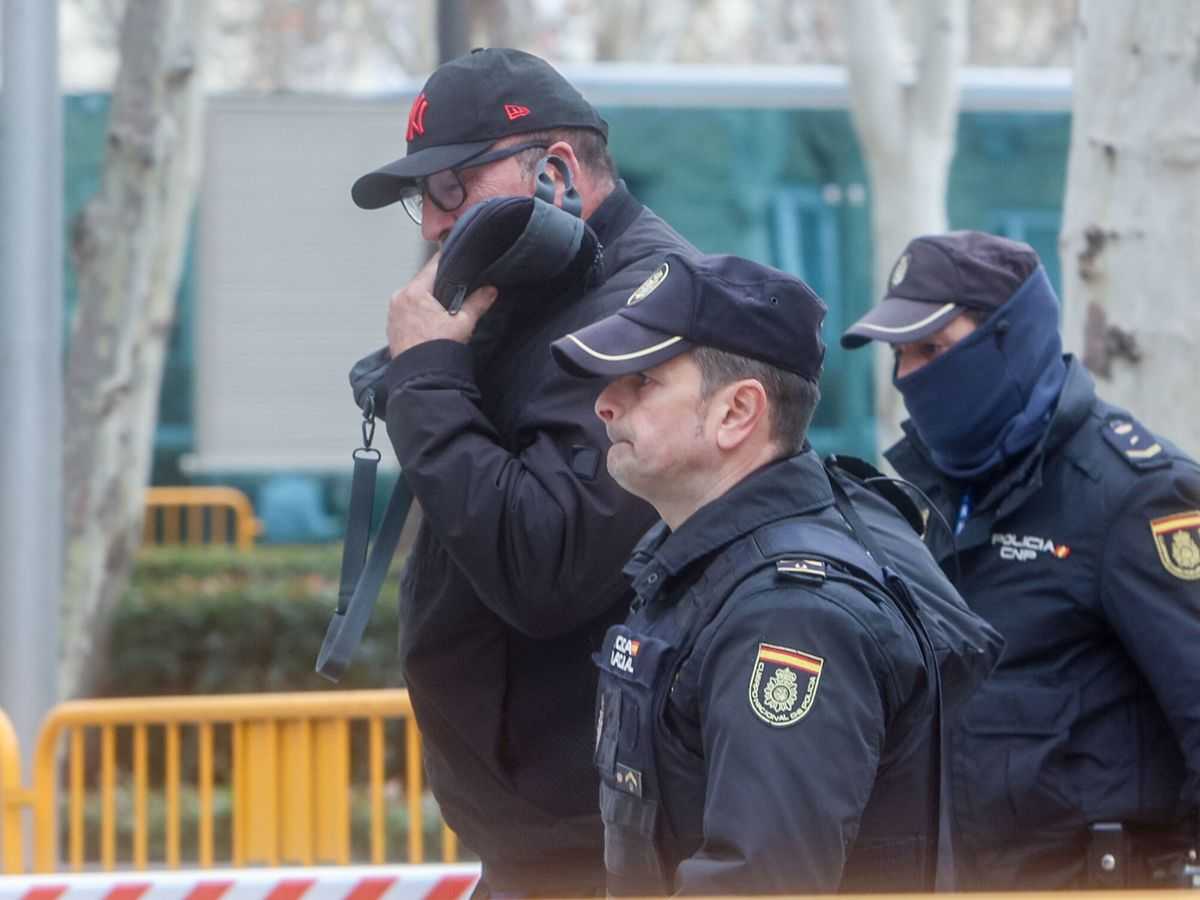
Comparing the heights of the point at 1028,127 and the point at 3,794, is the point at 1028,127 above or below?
above

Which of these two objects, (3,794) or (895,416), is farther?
(895,416)

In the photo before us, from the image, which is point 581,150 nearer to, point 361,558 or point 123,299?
point 361,558

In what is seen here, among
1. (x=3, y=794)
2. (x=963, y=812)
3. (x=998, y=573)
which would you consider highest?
(x=998, y=573)

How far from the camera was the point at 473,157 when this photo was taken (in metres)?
2.76

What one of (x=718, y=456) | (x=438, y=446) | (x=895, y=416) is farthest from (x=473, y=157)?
(x=895, y=416)

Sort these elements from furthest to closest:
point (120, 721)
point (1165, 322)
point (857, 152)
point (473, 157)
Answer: point (857, 152), point (120, 721), point (1165, 322), point (473, 157)

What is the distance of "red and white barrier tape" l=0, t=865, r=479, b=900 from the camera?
10.3 feet

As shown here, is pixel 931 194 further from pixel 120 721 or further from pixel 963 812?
pixel 963 812

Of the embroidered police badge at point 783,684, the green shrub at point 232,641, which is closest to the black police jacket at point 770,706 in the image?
the embroidered police badge at point 783,684

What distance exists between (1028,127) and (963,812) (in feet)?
31.5

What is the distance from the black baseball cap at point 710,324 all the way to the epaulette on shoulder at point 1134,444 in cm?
99

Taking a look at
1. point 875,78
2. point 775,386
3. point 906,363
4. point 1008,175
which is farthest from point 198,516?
point 775,386

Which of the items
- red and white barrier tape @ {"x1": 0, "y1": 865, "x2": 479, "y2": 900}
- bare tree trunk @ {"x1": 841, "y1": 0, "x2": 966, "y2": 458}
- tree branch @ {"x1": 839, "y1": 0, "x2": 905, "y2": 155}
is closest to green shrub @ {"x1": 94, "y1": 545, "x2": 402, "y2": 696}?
bare tree trunk @ {"x1": 841, "y1": 0, "x2": 966, "y2": 458}

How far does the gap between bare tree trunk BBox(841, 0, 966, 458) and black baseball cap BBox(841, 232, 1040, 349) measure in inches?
182
